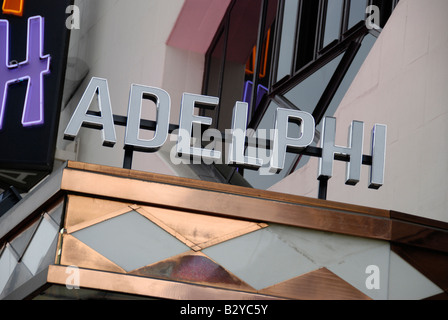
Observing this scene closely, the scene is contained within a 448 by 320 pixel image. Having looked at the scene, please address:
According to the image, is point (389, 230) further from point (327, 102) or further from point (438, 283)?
A: point (327, 102)

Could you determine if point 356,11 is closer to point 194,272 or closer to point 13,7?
point 194,272

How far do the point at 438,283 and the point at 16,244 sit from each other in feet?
12.9

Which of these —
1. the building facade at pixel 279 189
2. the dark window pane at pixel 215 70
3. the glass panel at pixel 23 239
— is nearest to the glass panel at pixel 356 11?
the building facade at pixel 279 189

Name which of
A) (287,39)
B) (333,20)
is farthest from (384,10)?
(287,39)

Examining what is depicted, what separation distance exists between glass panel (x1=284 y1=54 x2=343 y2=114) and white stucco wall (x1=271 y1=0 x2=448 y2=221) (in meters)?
0.63

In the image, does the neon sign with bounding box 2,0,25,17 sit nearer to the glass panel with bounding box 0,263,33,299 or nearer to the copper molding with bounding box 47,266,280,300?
the glass panel with bounding box 0,263,33,299

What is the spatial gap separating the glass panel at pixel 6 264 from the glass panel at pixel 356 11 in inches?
222

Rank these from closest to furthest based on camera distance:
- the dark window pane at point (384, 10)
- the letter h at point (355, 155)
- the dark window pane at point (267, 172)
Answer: the letter h at point (355, 155) < the dark window pane at point (384, 10) < the dark window pane at point (267, 172)

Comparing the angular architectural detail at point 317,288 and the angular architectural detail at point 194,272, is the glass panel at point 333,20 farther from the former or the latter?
the angular architectural detail at point 194,272

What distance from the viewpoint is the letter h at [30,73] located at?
16484 mm

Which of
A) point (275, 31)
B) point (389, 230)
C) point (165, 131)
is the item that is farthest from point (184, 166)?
point (389, 230)

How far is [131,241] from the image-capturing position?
23.5ft

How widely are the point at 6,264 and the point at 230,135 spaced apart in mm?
→ 2477

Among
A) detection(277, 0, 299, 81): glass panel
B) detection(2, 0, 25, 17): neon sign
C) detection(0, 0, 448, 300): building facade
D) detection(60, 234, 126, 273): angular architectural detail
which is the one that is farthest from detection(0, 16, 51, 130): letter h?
detection(60, 234, 126, 273): angular architectural detail
